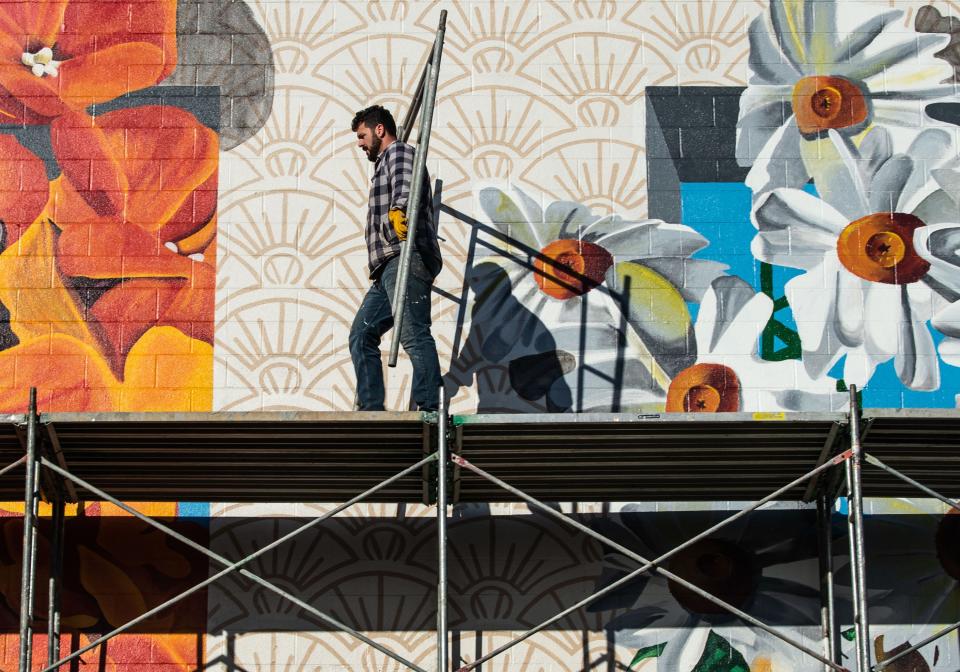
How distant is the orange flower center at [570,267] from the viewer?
10953 millimetres

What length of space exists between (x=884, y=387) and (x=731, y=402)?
3.11 ft

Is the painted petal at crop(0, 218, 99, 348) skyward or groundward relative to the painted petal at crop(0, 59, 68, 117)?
groundward

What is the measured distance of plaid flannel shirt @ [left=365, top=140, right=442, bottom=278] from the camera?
9945mm

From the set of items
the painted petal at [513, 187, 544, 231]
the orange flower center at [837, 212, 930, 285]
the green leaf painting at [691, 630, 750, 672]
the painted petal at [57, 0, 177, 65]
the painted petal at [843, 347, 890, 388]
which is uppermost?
the painted petal at [57, 0, 177, 65]

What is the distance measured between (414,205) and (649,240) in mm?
2041

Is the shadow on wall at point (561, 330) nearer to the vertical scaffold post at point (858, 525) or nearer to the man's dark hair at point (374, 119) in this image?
the man's dark hair at point (374, 119)

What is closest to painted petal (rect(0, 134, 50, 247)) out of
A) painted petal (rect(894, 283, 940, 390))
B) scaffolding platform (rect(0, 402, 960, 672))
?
scaffolding platform (rect(0, 402, 960, 672))

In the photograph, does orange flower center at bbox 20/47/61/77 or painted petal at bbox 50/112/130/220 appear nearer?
painted petal at bbox 50/112/130/220

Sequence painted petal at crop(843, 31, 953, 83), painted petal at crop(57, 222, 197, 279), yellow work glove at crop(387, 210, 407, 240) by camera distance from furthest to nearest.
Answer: painted petal at crop(843, 31, 953, 83), painted petal at crop(57, 222, 197, 279), yellow work glove at crop(387, 210, 407, 240)

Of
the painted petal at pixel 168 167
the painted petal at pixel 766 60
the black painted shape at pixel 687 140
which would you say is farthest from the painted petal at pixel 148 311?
the painted petal at pixel 766 60

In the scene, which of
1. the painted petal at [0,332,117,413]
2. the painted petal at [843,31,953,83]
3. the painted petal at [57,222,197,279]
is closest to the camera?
the painted petal at [0,332,117,413]

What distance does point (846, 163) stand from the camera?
441 inches

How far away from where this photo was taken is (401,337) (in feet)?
32.2

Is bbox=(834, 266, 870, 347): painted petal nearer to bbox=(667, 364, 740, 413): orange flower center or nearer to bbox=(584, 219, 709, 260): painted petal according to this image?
bbox=(667, 364, 740, 413): orange flower center
